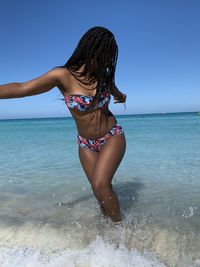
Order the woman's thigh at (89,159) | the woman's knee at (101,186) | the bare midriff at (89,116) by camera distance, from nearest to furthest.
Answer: the bare midriff at (89,116)
the woman's knee at (101,186)
the woman's thigh at (89,159)

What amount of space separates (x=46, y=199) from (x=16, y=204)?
1.73 ft

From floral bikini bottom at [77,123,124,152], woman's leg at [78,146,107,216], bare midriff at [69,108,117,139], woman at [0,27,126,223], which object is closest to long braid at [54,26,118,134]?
woman at [0,27,126,223]

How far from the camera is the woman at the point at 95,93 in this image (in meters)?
3.34

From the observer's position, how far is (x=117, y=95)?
12.0 ft

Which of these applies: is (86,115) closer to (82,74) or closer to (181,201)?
(82,74)

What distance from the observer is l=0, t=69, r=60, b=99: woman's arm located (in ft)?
9.99

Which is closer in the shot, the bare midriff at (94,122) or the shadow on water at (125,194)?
the bare midriff at (94,122)

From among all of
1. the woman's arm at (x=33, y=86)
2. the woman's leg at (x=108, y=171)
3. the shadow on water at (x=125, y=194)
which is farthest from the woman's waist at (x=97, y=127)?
the shadow on water at (x=125, y=194)

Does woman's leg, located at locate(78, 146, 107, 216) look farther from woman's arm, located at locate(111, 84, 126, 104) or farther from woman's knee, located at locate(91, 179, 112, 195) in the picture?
woman's arm, located at locate(111, 84, 126, 104)

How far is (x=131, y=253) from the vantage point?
348cm

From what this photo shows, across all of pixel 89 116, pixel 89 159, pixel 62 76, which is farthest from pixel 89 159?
pixel 62 76

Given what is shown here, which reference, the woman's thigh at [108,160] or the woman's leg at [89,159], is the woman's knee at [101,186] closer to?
the woman's thigh at [108,160]

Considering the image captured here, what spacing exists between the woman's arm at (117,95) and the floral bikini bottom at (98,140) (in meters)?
0.26

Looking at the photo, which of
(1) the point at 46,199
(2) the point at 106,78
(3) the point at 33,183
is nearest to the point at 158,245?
(2) the point at 106,78
